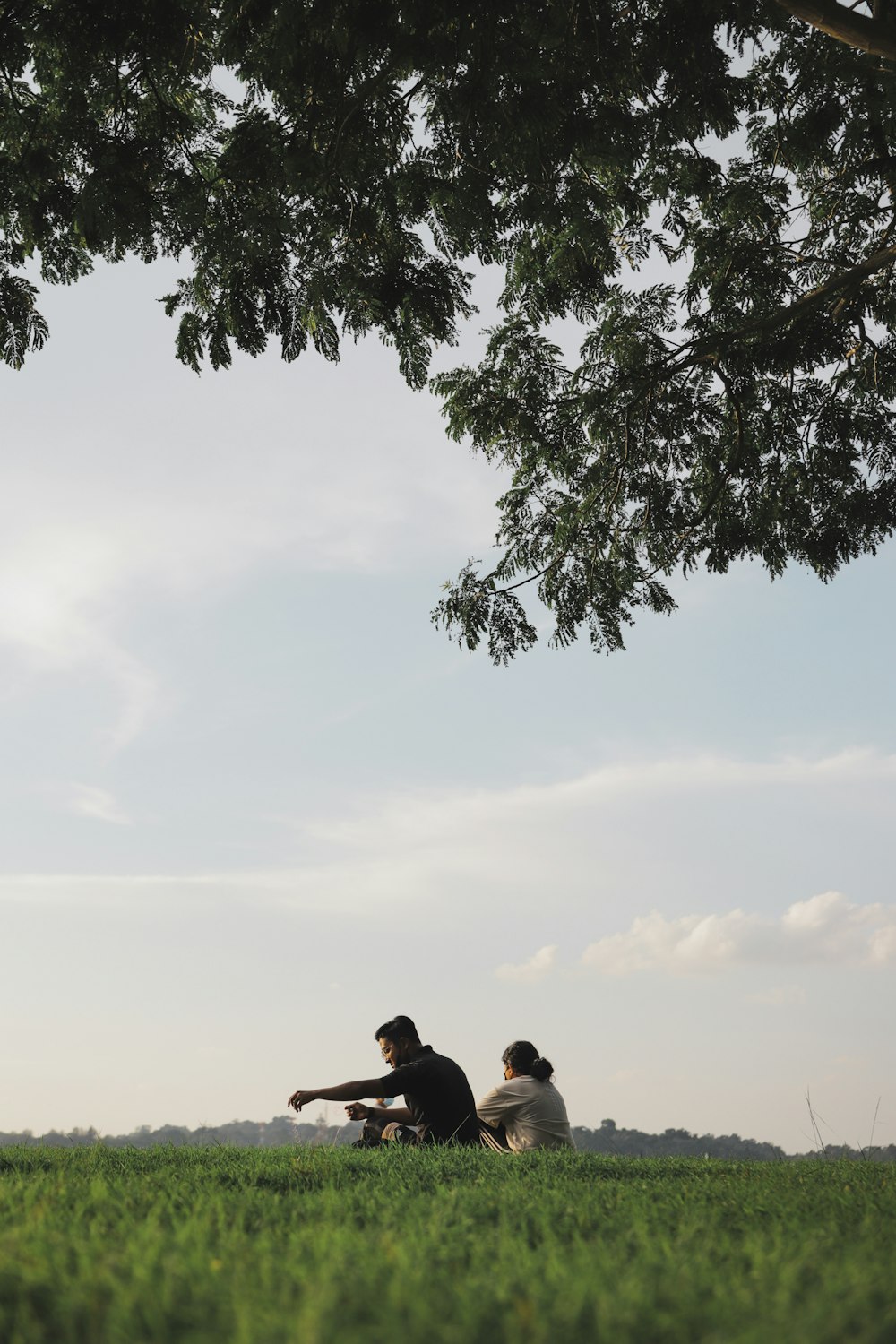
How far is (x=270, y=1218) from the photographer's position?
4.06 metres

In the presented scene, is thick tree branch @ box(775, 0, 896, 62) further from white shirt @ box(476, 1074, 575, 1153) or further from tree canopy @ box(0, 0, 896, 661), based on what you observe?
white shirt @ box(476, 1074, 575, 1153)

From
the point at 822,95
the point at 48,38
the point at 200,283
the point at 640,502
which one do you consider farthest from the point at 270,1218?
the point at 822,95

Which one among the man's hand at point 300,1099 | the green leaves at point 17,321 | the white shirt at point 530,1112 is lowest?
the white shirt at point 530,1112

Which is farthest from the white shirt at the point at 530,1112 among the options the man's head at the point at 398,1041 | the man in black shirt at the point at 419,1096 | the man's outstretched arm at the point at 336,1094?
the man's outstretched arm at the point at 336,1094

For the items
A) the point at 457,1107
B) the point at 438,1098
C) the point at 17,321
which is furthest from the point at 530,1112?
the point at 17,321

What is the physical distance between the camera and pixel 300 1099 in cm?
708

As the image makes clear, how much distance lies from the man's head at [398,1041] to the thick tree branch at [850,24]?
25.3ft

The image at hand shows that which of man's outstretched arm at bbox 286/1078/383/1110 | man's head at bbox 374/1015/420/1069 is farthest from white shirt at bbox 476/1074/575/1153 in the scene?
man's outstretched arm at bbox 286/1078/383/1110

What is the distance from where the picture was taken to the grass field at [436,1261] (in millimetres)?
2379

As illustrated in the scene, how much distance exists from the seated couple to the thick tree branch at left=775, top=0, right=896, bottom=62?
770cm

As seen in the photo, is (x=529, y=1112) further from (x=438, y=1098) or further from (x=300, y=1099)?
(x=300, y=1099)

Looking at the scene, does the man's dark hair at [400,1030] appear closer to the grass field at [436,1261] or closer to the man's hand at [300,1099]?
the man's hand at [300,1099]

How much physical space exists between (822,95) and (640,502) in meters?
4.06

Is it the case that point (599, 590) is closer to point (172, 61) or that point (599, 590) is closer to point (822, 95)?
point (822, 95)
